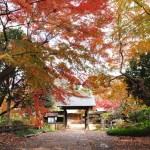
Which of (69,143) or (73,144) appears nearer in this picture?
(73,144)

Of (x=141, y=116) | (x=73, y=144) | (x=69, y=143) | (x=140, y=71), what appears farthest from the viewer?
(x=141, y=116)

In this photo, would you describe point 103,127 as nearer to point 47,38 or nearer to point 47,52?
point 47,38

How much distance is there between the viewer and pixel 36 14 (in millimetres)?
10750

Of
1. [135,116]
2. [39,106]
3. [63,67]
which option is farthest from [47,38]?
[135,116]

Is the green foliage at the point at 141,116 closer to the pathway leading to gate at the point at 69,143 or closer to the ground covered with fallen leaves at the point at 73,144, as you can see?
the ground covered with fallen leaves at the point at 73,144

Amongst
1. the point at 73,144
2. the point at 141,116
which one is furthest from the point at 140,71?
the point at 141,116

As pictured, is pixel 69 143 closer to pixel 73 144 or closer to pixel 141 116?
pixel 73 144

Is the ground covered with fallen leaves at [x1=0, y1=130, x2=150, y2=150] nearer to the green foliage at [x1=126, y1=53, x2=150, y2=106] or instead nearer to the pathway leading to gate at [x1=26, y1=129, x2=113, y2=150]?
the pathway leading to gate at [x1=26, y1=129, x2=113, y2=150]

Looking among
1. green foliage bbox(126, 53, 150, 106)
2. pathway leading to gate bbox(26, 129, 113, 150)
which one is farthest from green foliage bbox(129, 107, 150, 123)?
pathway leading to gate bbox(26, 129, 113, 150)

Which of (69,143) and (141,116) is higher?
(141,116)

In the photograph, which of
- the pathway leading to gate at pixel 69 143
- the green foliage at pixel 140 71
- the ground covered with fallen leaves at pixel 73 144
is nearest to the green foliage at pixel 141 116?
the green foliage at pixel 140 71

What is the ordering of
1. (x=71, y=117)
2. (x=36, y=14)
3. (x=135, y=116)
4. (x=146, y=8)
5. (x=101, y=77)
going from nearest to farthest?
(x=36, y=14) < (x=146, y=8) < (x=101, y=77) < (x=135, y=116) < (x=71, y=117)

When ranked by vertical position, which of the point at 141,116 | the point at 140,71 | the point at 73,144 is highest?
the point at 140,71

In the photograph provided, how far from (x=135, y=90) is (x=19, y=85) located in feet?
Answer: 23.3
